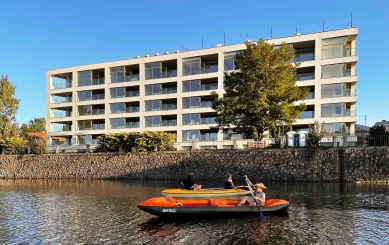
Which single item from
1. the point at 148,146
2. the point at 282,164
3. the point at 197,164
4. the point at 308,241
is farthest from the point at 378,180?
the point at 148,146

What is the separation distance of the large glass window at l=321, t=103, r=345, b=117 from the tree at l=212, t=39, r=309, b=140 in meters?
11.9

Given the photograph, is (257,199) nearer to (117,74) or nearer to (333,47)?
(333,47)

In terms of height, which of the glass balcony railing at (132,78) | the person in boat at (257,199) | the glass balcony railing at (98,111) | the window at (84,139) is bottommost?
the person in boat at (257,199)

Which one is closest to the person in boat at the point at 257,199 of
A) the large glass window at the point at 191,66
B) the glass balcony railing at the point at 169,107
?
the large glass window at the point at 191,66

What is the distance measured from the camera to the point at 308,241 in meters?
10.0

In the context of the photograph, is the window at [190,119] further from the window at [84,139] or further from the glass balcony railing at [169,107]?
the window at [84,139]

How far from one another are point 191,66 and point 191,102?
585cm

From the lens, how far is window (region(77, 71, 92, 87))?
54.4 metres

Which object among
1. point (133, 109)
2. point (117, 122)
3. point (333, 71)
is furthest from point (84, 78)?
point (333, 71)

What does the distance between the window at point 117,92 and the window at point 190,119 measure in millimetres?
12188

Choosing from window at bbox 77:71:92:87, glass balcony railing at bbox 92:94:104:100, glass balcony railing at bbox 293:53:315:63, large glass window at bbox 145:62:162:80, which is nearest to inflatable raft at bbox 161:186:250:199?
glass balcony railing at bbox 293:53:315:63

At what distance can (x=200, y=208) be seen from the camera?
13148mm

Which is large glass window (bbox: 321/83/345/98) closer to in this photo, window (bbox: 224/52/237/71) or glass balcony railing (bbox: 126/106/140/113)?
window (bbox: 224/52/237/71)

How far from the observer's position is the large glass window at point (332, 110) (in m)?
38.8
